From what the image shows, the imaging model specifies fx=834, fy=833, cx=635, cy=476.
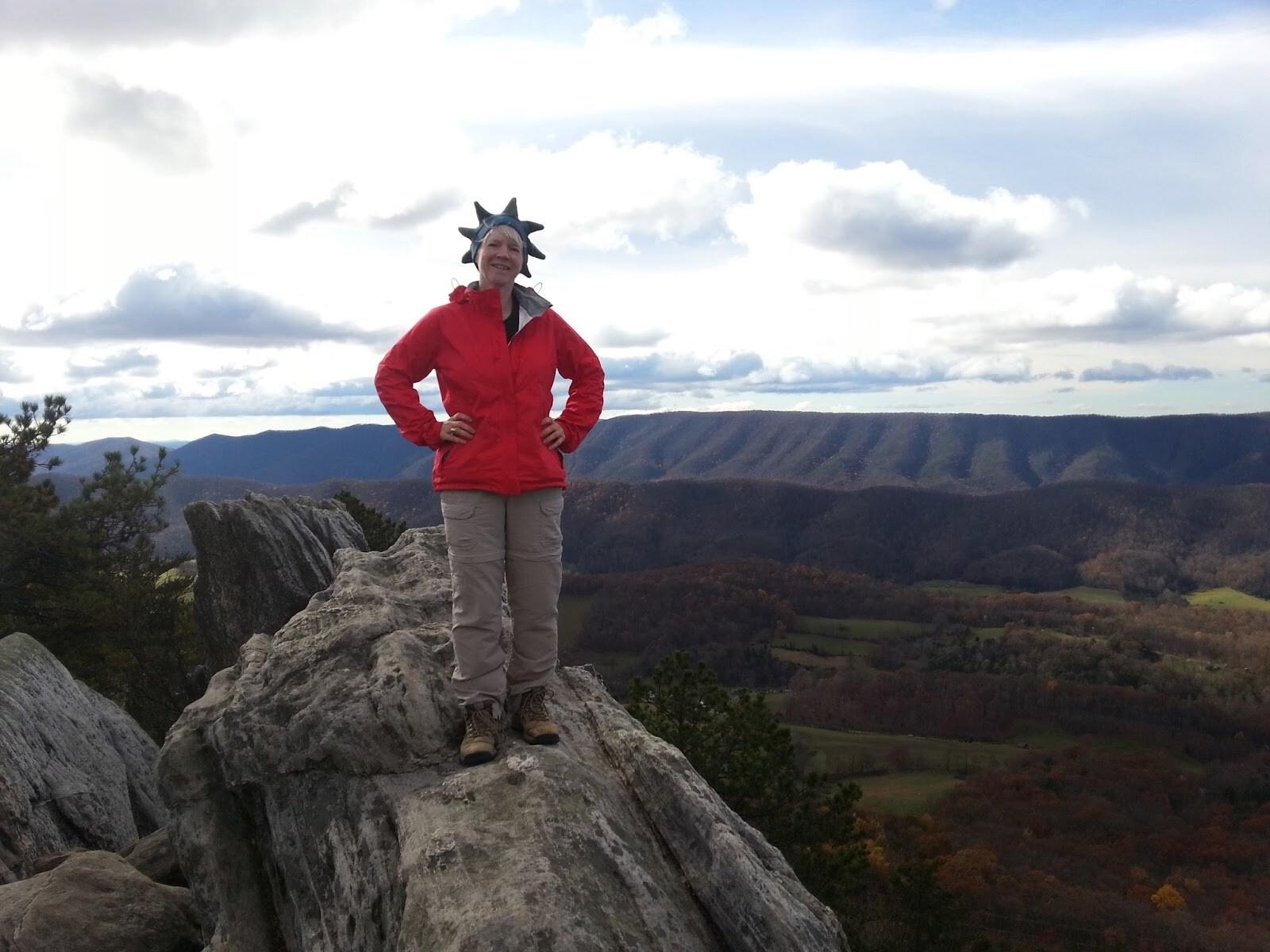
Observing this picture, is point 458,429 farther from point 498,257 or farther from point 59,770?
point 59,770

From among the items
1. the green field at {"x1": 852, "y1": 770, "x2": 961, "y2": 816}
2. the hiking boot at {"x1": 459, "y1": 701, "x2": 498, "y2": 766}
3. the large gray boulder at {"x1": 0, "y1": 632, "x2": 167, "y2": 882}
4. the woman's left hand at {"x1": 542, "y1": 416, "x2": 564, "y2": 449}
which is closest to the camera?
the hiking boot at {"x1": 459, "y1": 701, "x2": 498, "y2": 766}

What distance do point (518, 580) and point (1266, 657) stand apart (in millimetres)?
193197

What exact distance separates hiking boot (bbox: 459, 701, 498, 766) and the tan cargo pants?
0.35 ft

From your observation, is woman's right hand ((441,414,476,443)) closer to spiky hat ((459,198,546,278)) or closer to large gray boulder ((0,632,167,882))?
spiky hat ((459,198,546,278))

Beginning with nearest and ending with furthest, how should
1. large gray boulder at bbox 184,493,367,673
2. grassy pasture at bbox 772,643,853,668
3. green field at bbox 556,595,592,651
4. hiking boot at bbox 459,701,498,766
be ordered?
hiking boot at bbox 459,701,498,766 < large gray boulder at bbox 184,493,367,673 < green field at bbox 556,595,592,651 < grassy pasture at bbox 772,643,853,668

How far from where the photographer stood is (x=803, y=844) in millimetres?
25750

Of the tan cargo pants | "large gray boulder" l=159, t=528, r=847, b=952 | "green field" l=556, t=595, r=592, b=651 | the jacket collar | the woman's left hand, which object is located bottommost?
"green field" l=556, t=595, r=592, b=651

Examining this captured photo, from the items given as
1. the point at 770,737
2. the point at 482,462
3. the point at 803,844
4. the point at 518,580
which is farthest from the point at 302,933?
the point at 803,844

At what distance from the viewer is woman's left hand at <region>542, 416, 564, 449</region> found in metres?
8.80

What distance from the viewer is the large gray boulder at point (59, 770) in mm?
12086

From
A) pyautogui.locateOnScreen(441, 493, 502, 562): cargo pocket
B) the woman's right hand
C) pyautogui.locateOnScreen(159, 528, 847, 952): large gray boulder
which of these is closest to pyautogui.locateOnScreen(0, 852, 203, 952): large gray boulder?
pyautogui.locateOnScreen(159, 528, 847, 952): large gray boulder

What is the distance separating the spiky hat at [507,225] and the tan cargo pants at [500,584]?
269 centimetres

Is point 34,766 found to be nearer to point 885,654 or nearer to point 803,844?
point 803,844

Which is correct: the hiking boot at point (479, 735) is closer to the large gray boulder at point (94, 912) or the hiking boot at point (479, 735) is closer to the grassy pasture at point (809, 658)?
the large gray boulder at point (94, 912)
